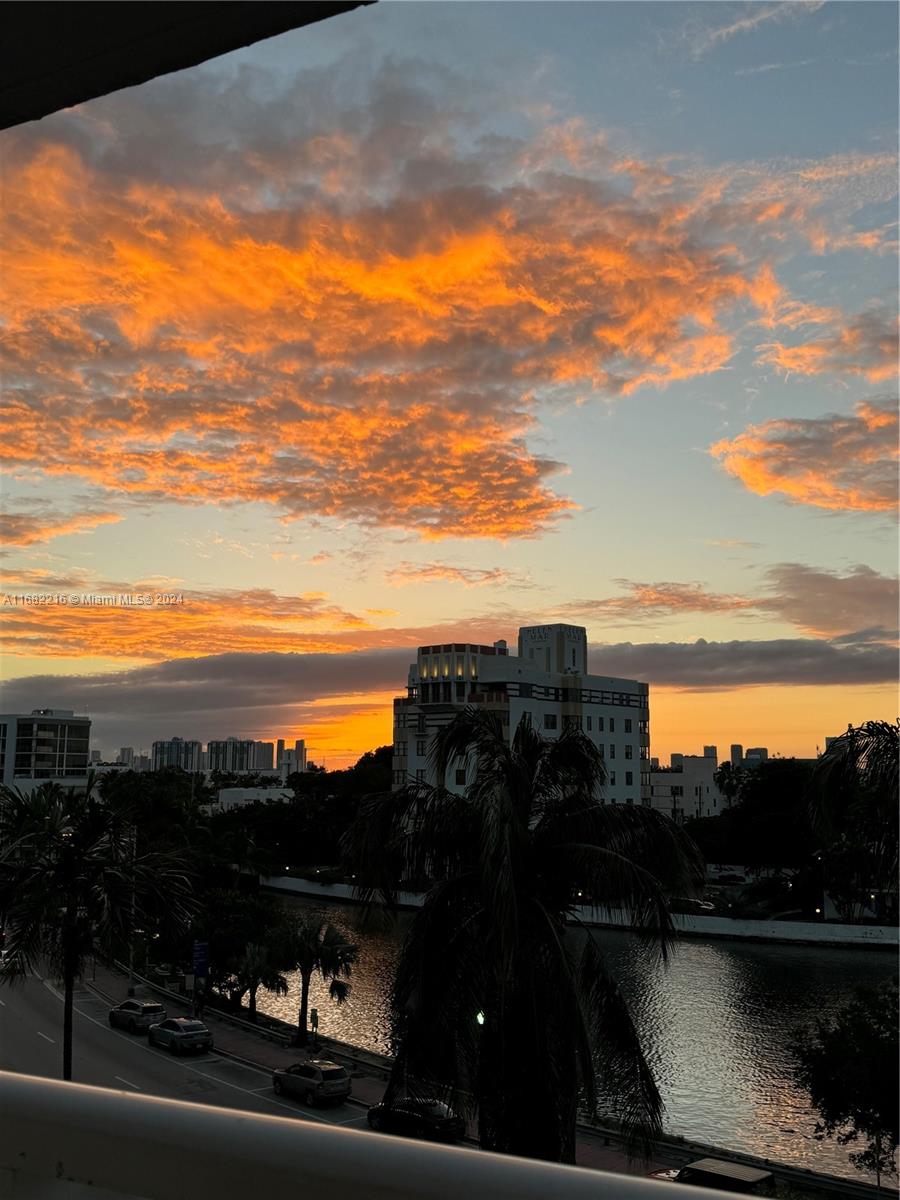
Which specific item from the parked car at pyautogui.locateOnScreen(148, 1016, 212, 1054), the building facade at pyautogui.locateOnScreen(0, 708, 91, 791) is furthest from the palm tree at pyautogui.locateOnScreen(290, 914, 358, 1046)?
the building facade at pyautogui.locateOnScreen(0, 708, 91, 791)

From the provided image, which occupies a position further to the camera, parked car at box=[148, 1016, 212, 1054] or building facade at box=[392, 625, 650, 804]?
building facade at box=[392, 625, 650, 804]

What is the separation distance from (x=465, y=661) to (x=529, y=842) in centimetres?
3701

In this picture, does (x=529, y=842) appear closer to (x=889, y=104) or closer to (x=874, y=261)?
(x=889, y=104)

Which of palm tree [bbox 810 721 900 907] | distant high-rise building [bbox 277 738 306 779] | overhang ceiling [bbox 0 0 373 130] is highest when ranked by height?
overhang ceiling [bbox 0 0 373 130]

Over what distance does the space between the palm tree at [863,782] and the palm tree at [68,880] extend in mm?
5398

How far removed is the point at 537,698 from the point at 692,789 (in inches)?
1061

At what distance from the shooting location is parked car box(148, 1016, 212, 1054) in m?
18.8

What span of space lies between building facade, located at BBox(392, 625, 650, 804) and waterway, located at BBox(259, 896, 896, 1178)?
10651mm

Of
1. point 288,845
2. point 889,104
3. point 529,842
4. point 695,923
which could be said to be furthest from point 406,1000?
point 288,845

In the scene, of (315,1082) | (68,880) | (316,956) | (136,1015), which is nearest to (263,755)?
(136,1015)

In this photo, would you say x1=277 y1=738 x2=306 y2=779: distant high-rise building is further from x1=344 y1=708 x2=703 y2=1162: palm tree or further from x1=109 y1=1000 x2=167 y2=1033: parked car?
x1=344 y1=708 x2=703 y2=1162: palm tree

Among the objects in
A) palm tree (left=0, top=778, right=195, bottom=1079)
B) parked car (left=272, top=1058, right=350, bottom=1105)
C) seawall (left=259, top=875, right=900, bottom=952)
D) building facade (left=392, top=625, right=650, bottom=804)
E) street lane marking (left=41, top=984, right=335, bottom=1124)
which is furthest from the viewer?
building facade (left=392, top=625, right=650, bottom=804)

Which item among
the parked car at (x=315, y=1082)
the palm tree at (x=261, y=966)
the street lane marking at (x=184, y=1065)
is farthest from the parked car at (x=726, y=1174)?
the palm tree at (x=261, y=966)

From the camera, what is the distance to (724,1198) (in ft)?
1.91
